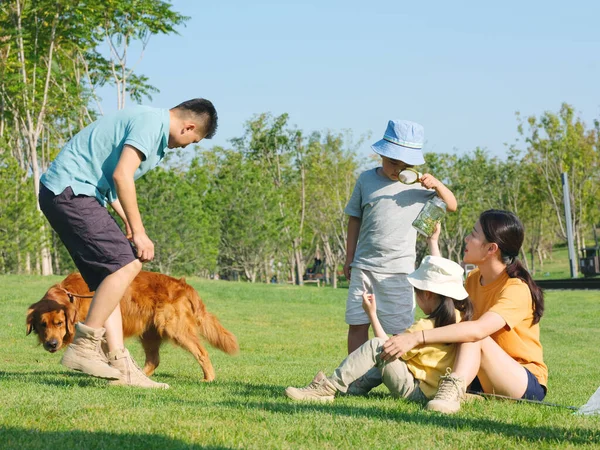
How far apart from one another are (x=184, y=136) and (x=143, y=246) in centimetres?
85

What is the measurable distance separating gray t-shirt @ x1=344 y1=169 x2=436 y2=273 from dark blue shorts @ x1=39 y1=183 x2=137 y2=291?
1906 millimetres

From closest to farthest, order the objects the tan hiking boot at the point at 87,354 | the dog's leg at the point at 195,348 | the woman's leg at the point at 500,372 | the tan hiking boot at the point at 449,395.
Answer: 1. the tan hiking boot at the point at 449,395
2. the woman's leg at the point at 500,372
3. the tan hiking boot at the point at 87,354
4. the dog's leg at the point at 195,348

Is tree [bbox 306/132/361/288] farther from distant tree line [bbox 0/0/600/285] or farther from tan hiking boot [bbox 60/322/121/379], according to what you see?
tan hiking boot [bbox 60/322/121/379]

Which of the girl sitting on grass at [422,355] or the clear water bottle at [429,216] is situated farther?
the clear water bottle at [429,216]

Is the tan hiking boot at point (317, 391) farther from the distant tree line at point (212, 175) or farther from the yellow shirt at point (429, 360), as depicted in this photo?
the distant tree line at point (212, 175)

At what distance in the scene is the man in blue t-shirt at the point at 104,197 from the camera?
5230mm

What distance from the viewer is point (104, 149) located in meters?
5.36

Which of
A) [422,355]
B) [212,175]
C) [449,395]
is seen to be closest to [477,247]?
[422,355]

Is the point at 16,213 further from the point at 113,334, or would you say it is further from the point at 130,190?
the point at 130,190

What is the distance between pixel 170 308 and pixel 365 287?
87.7 inches

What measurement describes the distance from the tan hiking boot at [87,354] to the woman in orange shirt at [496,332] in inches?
77.2

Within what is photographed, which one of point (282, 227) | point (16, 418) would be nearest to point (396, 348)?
point (16, 418)

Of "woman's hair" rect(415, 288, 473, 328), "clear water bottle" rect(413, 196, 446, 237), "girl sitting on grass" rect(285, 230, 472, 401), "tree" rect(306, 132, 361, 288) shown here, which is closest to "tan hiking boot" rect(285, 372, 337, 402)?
"girl sitting on grass" rect(285, 230, 472, 401)

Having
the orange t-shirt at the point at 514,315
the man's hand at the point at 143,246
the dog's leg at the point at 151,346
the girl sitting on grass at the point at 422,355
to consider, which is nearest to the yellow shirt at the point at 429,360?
the girl sitting on grass at the point at 422,355
